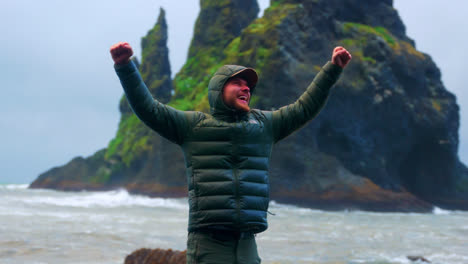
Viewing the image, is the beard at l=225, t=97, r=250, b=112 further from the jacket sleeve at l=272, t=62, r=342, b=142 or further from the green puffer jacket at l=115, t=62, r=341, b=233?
the jacket sleeve at l=272, t=62, r=342, b=142

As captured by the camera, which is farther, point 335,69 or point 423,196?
point 423,196

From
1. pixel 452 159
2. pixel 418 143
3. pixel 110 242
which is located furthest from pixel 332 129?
pixel 110 242

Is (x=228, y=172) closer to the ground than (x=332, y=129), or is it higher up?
closer to the ground

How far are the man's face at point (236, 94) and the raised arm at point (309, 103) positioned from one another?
27cm

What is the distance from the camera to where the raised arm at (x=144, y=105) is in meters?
2.64

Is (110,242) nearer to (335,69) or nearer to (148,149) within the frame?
(335,69)

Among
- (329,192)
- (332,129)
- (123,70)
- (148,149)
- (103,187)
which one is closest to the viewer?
(123,70)

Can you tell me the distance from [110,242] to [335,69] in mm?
6432

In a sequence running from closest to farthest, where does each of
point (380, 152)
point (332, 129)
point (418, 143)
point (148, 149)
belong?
1. point (332, 129)
2. point (380, 152)
3. point (418, 143)
4. point (148, 149)

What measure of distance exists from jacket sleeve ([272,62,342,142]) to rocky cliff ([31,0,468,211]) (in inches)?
952

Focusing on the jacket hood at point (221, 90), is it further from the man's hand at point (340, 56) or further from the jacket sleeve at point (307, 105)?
the man's hand at point (340, 56)

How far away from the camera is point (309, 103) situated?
3.03 metres

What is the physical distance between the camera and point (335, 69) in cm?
301

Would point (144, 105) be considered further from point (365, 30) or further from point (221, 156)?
point (365, 30)
